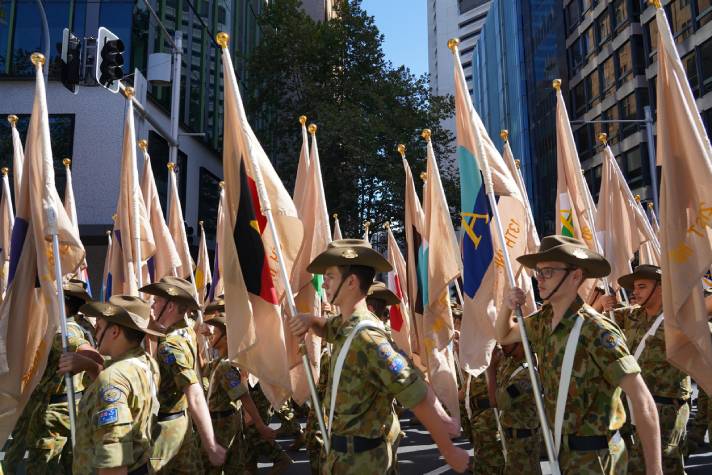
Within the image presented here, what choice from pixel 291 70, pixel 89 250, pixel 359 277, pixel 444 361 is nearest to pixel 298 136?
pixel 291 70

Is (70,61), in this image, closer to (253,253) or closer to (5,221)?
(5,221)

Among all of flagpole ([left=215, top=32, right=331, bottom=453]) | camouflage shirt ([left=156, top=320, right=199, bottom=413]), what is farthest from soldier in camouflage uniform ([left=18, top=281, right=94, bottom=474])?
flagpole ([left=215, top=32, right=331, bottom=453])

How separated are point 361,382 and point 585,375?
1.26 metres

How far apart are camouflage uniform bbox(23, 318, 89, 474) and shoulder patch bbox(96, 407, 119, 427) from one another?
181cm

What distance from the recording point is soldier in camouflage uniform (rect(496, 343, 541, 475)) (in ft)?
19.0

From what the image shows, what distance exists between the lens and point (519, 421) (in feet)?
19.1

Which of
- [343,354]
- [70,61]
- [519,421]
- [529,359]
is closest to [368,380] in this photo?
[343,354]

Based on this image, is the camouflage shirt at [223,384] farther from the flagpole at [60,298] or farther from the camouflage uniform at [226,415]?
the flagpole at [60,298]

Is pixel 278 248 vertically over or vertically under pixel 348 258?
over

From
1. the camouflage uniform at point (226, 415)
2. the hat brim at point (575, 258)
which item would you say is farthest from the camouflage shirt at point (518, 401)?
the camouflage uniform at point (226, 415)

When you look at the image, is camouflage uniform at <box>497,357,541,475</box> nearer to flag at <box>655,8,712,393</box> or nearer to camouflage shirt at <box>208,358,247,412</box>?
flag at <box>655,8,712,393</box>

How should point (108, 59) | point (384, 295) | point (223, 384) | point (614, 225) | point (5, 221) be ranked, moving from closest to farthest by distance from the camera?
1. point (223, 384)
2. point (384, 295)
3. point (614, 225)
4. point (5, 221)
5. point (108, 59)

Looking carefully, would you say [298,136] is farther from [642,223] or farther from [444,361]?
[444,361]

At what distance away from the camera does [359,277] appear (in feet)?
13.2
